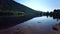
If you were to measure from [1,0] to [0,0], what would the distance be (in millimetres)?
2954

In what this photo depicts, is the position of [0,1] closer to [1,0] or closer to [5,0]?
[1,0]

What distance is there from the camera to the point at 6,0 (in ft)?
451

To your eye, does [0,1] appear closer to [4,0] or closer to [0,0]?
[0,0]

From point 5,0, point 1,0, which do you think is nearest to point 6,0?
point 5,0

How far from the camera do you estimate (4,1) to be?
133m

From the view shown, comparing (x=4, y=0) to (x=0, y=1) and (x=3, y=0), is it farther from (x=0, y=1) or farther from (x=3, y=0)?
(x=0, y=1)

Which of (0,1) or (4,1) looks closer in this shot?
(0,1)

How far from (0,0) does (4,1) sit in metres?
8.59

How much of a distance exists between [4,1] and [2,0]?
11.0ft

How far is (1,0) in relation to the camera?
419 ft

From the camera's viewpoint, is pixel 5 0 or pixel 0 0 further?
pixel 5 0

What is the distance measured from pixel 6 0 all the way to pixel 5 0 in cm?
163

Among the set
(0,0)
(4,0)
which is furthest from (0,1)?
(4,0)

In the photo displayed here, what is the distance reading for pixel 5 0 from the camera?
136250 millimetres
